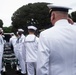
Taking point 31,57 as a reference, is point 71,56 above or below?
above

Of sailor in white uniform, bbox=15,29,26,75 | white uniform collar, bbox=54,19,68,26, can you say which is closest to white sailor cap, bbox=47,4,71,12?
white uniform collar, bbox=54,19,68,26

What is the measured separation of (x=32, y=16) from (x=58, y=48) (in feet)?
207

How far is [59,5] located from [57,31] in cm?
30

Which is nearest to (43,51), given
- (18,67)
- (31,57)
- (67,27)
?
(67,27)

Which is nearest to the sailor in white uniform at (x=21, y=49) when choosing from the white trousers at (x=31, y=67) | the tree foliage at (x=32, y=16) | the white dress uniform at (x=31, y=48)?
the white trousers at (x=31, y=67)

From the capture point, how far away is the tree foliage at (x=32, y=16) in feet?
207

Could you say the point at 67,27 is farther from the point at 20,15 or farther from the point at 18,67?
the point at 20,15

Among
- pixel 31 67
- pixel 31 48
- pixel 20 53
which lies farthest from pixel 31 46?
pixel 20 53

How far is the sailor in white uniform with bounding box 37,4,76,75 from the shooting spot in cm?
360

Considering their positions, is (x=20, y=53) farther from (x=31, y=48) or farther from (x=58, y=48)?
(x=58, y=48)

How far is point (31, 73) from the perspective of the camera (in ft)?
34.5

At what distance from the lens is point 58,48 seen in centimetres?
363

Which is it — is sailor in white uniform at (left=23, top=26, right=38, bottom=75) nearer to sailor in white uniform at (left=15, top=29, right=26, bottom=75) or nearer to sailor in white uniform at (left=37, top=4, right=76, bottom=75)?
sailor in white uniform at (left=15, top=29, right=26, bottom=75)

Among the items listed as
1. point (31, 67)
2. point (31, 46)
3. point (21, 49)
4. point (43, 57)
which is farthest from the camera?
point (21, 49)
